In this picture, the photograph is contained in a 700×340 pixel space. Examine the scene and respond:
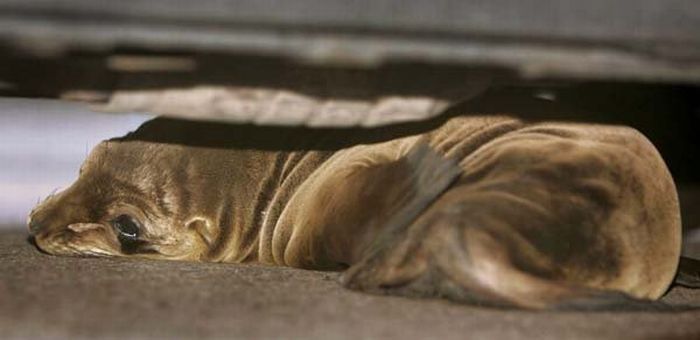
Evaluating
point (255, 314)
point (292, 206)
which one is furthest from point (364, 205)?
point (255, 314)

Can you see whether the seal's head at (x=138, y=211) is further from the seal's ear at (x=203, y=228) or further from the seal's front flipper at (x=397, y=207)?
the seal's front flipper at (x=397, y=207)

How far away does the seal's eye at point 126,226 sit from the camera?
2521mm

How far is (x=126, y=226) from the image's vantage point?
253 centimetres

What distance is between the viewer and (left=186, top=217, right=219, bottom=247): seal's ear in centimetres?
253

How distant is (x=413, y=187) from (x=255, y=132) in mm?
626

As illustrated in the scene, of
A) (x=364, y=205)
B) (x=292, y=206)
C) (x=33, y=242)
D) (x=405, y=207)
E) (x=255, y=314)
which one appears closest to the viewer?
(x=255, y=314)

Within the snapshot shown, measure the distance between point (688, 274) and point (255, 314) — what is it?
989mm

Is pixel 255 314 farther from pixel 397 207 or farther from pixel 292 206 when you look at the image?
pixel 292 206

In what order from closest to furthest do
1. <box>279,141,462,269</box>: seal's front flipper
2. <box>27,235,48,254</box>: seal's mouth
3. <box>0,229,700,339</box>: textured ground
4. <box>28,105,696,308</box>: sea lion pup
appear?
<box>0,229,700,339</box>: textured ground, <box>28,105,696,308</box>: sea lion pup, <box>279,141,462,269</box>: seal's front flipper, <box>27,235,48,254</box>: seal's mouth

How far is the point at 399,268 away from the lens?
1844 millimetres

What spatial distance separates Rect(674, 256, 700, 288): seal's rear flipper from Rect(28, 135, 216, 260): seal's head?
0.98 meters

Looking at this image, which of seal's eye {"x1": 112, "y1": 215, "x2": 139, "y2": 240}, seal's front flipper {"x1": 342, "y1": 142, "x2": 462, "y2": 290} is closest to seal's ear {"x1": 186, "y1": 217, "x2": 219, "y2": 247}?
seal's eye {"x1": 112, "y1": 215, "x2": 139, "y2": 240}

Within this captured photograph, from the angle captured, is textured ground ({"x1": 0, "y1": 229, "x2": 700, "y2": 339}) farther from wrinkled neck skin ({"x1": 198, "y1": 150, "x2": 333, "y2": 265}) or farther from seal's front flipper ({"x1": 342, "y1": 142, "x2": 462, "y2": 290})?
wrinkled neck skin ({"x1": 198, "y1": 150, "x2": 333, "y2": 265})

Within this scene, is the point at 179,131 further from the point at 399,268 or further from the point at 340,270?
the point at 399,268
